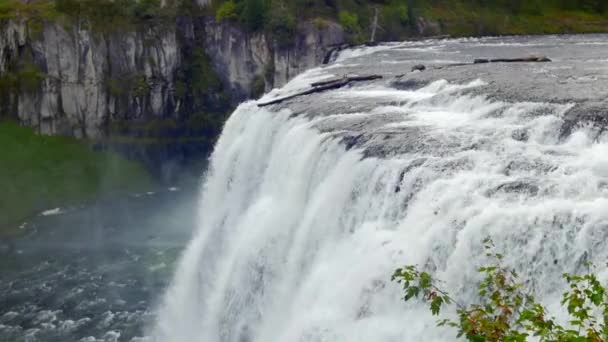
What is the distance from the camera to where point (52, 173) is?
51.4 meters

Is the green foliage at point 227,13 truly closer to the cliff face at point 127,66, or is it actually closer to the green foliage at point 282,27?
the cliff face at point 127,66

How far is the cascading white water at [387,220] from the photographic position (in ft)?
36.7

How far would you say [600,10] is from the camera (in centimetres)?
7806

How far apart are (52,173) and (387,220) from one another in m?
43.5

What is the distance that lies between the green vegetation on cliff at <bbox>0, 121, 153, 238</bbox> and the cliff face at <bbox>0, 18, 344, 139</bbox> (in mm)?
1835

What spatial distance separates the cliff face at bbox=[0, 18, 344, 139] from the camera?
179 feet

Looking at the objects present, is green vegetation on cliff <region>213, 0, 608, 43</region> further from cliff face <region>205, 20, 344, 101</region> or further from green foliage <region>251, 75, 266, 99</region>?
green foliage <region>251, 75, 266, 99</region>

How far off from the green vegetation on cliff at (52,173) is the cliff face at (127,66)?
Result: 1.83m

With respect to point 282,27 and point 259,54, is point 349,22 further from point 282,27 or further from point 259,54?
point 259,54

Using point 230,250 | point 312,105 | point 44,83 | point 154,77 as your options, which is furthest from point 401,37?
point 230,250

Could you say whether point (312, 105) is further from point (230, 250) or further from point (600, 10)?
point (600, 10)

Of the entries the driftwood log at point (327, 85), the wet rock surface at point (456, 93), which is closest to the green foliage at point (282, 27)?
the wet rock surface at point (456, 93)

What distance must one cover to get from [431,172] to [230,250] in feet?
32.9

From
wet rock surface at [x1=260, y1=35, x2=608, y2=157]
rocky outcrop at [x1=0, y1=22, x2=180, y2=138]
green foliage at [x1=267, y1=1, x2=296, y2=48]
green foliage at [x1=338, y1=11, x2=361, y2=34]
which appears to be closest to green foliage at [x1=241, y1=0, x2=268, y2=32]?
green foliage at [x1=267, y1=1, x2=296, y2=48]
